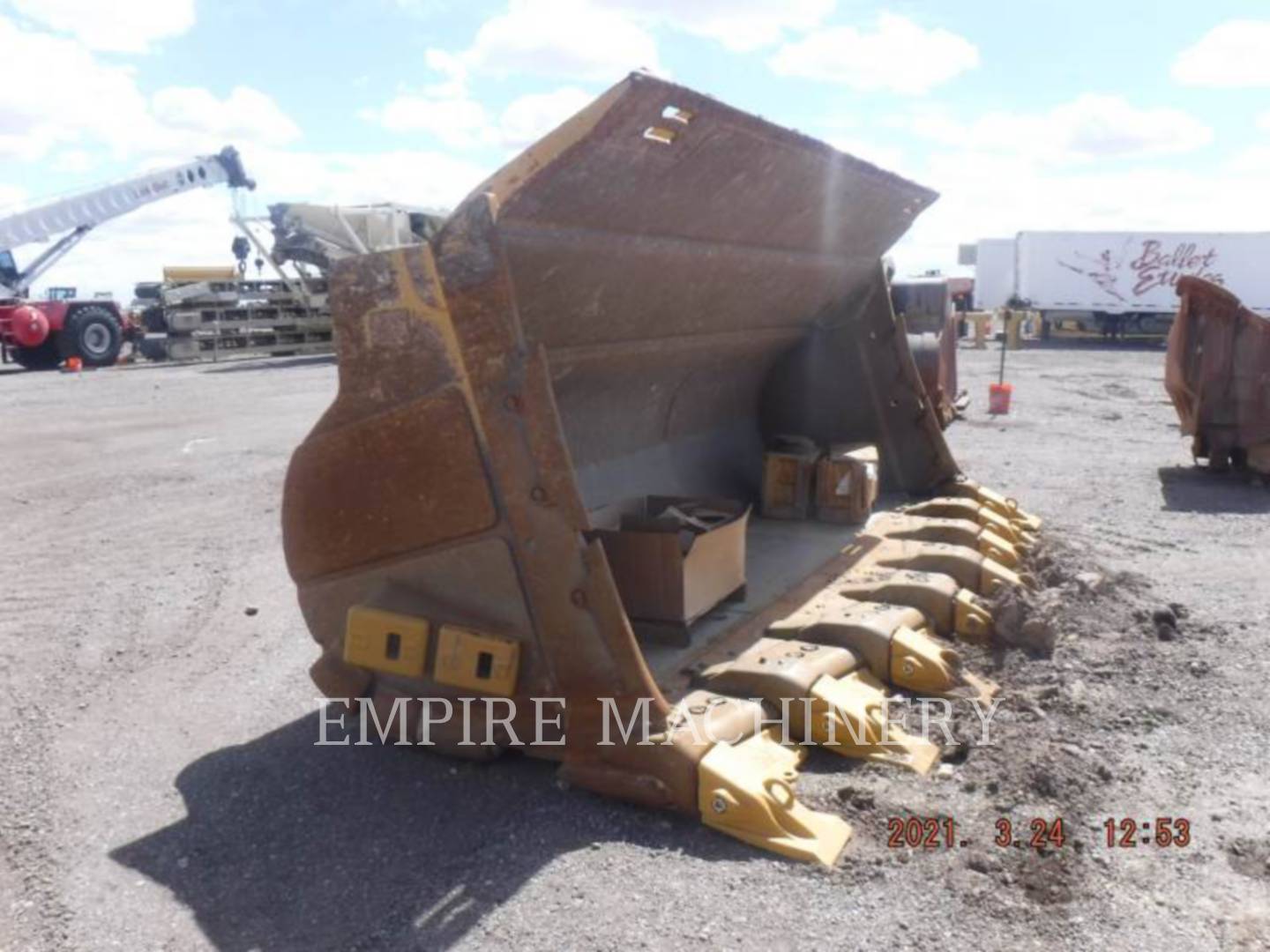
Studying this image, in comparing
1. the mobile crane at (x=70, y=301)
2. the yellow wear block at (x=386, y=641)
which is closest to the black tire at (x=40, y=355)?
the mobile crane at (x=70, y=301)

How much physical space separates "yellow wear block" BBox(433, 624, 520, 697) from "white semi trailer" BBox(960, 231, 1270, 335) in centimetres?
2714

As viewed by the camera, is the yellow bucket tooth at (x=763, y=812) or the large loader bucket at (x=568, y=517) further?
the large loader bucket at (x=568, y=517)

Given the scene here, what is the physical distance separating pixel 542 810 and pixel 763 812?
0.60 meters

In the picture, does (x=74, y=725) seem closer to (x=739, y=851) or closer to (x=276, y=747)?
(x=276, y=747)

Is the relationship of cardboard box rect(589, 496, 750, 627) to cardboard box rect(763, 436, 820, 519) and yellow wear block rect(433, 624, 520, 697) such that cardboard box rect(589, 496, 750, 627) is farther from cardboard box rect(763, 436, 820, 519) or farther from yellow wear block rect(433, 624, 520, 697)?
cardboard box rect(763, 436, 820, 519)

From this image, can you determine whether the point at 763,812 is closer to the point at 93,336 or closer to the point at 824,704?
the point at 824,704

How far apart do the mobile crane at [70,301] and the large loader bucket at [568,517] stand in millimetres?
19032

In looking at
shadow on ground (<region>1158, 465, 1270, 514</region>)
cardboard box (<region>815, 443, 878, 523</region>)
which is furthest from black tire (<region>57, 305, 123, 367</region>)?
cardboard box (<region>815, 443, 878, 523</region>)

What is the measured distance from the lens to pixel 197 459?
31.9 feet

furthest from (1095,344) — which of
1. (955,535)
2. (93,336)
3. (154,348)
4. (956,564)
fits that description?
(956,564)

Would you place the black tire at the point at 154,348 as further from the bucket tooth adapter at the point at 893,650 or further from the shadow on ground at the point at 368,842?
the bucket tooth adapter at the point at 893,650

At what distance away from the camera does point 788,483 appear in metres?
5.63

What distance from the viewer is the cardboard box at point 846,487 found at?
542 cm

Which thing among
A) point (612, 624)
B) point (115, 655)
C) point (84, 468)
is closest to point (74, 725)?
point (115, 655)
